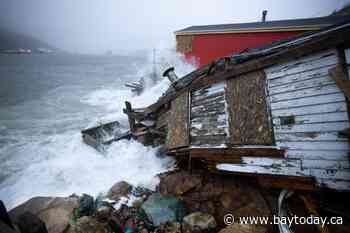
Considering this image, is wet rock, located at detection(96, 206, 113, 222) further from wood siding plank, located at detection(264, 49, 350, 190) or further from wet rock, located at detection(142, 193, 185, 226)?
wood siding plank, located at detection(264, 49, 350, 190)

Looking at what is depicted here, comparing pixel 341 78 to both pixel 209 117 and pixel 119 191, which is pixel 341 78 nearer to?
pixel 209 117

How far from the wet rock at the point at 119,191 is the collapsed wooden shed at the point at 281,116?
193cm

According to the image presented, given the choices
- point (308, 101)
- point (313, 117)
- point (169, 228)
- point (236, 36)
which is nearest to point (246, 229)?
point (169, 228)

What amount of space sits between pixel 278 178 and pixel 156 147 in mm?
4411

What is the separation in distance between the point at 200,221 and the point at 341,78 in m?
3.43

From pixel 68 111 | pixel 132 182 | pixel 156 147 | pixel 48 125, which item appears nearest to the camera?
pixel 132 182

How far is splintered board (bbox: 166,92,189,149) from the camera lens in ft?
16.0

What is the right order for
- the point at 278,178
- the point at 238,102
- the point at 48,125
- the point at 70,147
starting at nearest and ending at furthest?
the point at 278,178, the point at 238,102, the point at 70,147, the point at 48,125

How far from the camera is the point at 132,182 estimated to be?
584cm

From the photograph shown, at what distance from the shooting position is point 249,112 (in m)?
3.78

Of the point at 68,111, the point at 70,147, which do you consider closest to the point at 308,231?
the point at 70,147

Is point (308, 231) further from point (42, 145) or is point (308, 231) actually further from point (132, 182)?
point (42, 145)

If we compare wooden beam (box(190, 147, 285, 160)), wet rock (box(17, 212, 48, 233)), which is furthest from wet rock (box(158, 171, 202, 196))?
wet rock (box(17, 212, 48, 233))

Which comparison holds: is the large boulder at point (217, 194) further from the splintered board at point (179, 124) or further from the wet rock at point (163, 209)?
the splintered board at point (179, 124)
